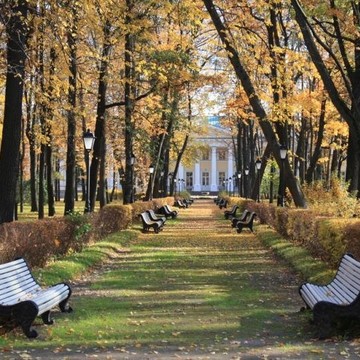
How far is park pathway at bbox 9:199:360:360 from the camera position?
602cm

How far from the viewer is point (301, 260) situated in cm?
1277

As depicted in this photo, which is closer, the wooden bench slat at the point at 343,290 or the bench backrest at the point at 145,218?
the wooden bench slat at the point at 343,290

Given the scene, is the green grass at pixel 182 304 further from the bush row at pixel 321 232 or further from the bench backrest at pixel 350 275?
the bench backrest at pixel 350 275

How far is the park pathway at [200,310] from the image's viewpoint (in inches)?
237

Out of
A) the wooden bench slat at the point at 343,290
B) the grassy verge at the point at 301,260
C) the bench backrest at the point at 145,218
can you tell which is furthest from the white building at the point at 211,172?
the wooden bench slat at the point at 343,290

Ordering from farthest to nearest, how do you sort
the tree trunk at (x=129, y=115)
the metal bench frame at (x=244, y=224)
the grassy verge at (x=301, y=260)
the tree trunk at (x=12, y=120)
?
Answer: the tree trunk at (x=129, y=115), the metal bench frame at (x=244, y=224), the tree trunk at (x=12, y=120), the grassy verge at (x=301, y=260)

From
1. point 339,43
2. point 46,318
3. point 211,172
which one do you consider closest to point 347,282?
point 46,318

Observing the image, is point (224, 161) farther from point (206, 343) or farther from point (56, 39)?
point (206, 343)

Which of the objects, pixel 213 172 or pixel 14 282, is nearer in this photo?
pixel 14 282

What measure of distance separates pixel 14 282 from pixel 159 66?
1492 centimetres

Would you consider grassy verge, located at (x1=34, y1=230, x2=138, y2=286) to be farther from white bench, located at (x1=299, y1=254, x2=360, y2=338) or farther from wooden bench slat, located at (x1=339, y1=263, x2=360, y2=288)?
wooden bench slat, located at (x1=339, y1=263, x2=360, y2=288)

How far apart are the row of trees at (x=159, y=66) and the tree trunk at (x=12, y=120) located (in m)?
0.02

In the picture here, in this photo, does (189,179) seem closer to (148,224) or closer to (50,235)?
(148,224)

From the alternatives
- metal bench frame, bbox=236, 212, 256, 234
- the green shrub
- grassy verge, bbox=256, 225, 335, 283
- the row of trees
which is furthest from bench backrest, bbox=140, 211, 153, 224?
grassy verge, bbox=256, 225, 335, 283
